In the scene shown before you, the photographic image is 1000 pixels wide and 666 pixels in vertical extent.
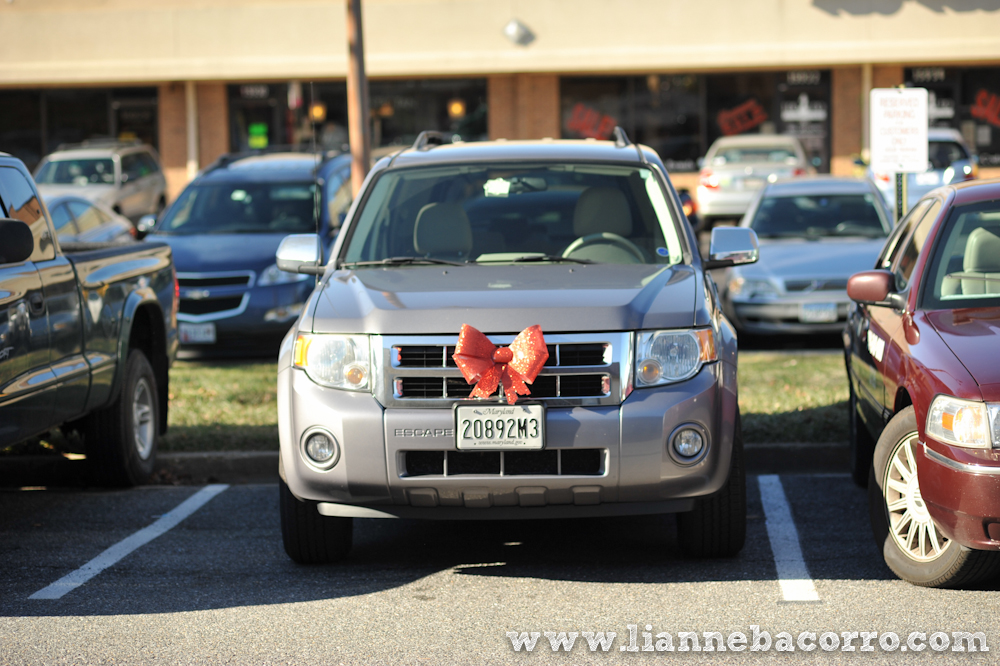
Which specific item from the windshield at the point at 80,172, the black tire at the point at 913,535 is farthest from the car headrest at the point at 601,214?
the windshield at the point at 80,172

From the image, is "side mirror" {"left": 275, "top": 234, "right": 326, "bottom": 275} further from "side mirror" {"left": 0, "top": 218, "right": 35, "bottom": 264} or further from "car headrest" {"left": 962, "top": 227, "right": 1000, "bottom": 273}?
"car headrest" {"left": 962, "top": 227, "right": 1000, "bottom": 273}

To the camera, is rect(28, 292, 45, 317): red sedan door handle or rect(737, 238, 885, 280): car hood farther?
rect(737, 238, 885, 280): car hood

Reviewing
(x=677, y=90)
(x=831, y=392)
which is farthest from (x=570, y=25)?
(x=831, y=392)

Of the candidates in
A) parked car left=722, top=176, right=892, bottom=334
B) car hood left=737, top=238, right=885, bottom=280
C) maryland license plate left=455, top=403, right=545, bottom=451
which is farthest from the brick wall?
maryland license plate left=455, top=403, right=545, bottom=451

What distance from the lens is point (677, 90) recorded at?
28.3m

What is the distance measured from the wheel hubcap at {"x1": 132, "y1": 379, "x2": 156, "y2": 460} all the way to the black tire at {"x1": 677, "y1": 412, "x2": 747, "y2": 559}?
3.55 meters

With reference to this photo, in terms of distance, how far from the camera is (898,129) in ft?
35.1

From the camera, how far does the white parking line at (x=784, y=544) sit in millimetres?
5035

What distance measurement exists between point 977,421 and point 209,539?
3.54 m

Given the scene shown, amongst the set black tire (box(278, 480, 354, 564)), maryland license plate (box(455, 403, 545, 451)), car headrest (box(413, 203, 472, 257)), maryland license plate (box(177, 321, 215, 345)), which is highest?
car headrest (box(413, 203, 472, 257))

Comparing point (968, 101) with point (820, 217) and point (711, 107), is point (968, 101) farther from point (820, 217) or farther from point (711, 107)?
point (820, 217)

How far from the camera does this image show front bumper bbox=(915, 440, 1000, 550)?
4.39 m

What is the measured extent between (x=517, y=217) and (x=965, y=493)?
263 cm

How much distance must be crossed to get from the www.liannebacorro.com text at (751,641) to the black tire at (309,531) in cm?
118
